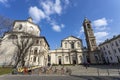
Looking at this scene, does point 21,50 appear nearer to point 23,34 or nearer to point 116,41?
A: point 23,34

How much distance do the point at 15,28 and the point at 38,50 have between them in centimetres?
1282

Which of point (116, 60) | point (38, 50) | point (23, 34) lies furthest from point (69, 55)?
point (23, 34)

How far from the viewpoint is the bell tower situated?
46312 millimetres

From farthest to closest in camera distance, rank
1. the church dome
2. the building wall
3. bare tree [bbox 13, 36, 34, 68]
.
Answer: the building wall, the church dome, bare tree [bbox 13, 36, 34, 68]

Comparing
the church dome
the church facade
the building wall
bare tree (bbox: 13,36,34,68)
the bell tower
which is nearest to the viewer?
bare tree (bbox: 13,36,34,68)

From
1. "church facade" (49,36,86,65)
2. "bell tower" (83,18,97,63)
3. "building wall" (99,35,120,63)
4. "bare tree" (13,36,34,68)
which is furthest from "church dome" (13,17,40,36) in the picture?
"building wall" (99,35,120,63)

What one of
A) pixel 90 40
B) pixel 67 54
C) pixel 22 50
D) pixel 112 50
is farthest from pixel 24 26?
pixel 112 50

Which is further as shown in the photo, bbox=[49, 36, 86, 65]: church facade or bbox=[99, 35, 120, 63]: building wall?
bbox=[49, 36, 86, 65]: church facade

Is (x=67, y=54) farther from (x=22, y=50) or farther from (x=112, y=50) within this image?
(x=22, y=50)

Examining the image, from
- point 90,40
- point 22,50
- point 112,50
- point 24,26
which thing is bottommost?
point 22,50

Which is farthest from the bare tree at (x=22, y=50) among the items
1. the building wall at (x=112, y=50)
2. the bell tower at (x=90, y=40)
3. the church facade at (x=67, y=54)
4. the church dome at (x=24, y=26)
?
the building wall at (x=112, y=50)

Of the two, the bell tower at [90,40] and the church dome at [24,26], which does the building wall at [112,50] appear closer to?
the bell tower at [90,40]

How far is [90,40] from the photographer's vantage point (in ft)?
162

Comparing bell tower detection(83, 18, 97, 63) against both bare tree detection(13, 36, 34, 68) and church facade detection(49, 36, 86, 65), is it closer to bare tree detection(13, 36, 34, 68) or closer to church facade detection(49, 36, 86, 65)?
church facade detection(49, 36, 86, 65)
